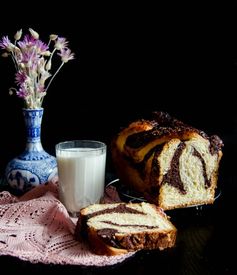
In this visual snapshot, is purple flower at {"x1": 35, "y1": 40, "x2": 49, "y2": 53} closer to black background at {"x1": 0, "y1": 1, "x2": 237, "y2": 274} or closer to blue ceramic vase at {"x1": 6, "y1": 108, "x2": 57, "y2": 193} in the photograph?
blue ceramic vase at {"x1": 6, "y1": 108, "x2": 57, "y2": 193}

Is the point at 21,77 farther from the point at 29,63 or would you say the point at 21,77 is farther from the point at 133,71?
the point at 133,71

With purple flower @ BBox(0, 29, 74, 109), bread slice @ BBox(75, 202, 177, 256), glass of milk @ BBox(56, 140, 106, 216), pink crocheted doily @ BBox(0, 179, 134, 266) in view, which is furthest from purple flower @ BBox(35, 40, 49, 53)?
bread slice @ BBox(75, 202, 177, 256)

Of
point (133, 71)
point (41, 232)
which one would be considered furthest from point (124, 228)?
point (133, 71)

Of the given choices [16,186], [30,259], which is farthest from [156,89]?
[30,259]

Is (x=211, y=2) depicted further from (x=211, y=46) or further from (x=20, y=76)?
(x=20, y=76)

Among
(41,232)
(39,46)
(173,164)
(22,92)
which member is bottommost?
(41,232)

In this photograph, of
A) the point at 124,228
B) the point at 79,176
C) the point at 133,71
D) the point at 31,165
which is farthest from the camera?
the point at 133,71
